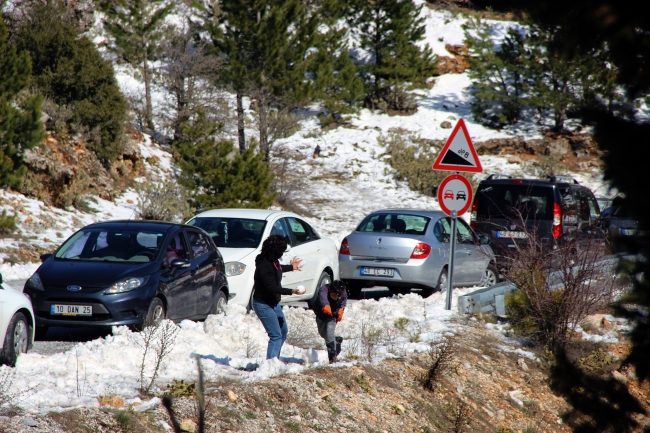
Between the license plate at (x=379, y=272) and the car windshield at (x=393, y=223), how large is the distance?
30.8 inches

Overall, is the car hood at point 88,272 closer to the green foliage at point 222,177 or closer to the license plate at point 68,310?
the license plate at point 68,310

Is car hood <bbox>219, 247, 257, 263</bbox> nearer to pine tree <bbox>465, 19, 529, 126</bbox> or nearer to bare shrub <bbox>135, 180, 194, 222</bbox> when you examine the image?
bare shrub <bbox>135, 180, 194, 222</bbox>

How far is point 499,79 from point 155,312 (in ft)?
121

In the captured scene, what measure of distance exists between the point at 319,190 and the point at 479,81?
1487 cm

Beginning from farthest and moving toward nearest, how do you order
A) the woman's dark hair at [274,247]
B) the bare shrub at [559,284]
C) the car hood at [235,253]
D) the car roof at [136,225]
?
the car hood at [235,253], the car roof at [136,225], the bare shrub at [559,284], the woman's dark hair at [274,247]

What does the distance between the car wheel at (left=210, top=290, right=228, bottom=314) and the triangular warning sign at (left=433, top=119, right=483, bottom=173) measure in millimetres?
3550

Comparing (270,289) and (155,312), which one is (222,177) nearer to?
(155,312)

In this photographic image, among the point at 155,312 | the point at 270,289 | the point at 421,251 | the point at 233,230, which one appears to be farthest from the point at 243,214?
the point at 270,289

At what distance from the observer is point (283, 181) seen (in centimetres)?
2917

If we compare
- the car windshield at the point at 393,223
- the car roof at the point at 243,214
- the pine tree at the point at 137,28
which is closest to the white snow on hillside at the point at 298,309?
the car windshield at the point at 393,223

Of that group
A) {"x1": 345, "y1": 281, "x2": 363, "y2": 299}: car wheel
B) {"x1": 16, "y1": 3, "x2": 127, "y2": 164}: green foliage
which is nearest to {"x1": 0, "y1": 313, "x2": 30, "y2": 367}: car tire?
{"x1": 345, "y1": 281, "x2": 363, "y2": 299}: car wheel

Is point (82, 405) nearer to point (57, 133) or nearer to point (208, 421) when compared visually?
point (208, 421)

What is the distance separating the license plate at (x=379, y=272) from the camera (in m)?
12.6

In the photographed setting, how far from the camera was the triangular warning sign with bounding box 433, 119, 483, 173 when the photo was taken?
10547mm
